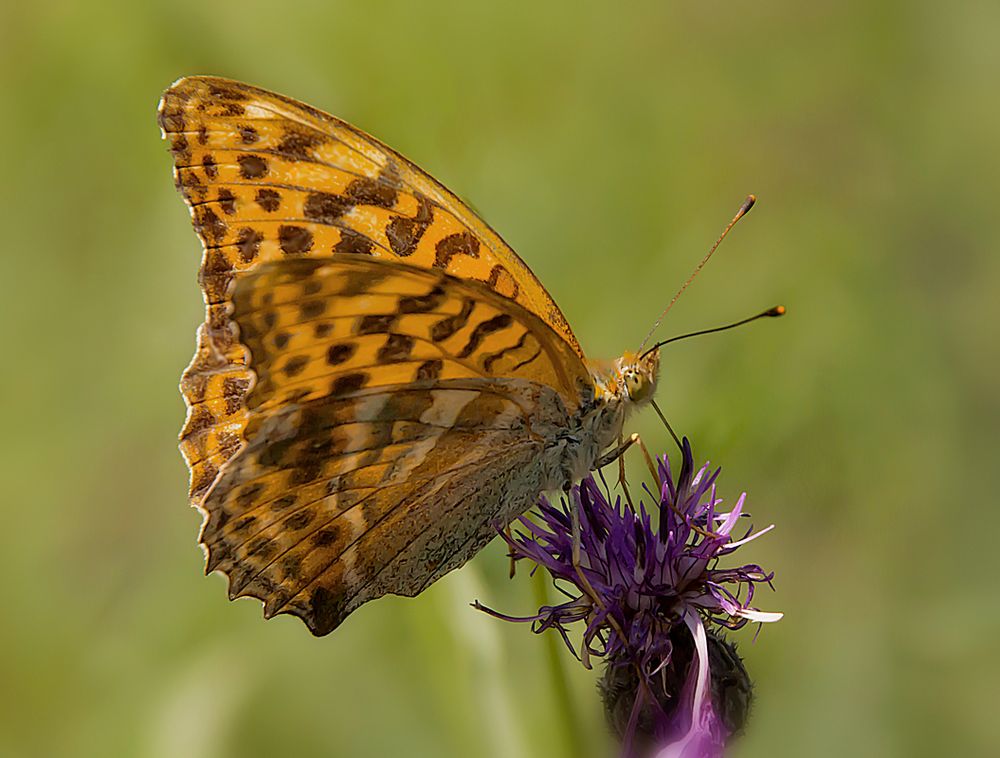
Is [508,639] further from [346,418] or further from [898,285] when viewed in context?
[898,285]

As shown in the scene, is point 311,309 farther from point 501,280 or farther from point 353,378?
point 501,280

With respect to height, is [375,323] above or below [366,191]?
below

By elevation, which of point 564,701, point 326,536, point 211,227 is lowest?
point 564,701

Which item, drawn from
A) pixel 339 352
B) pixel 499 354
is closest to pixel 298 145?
pixel 339 352

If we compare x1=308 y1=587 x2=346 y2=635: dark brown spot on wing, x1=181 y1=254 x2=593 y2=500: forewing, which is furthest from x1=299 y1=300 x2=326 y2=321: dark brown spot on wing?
x1=308 y1=587 x2=346 y2=635: dark brown spot on wing

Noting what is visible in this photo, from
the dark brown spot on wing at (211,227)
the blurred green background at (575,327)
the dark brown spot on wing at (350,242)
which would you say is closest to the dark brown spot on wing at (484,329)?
the dark brown spot on wing at (350,242)

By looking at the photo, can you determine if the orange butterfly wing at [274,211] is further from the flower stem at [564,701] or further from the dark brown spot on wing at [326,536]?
the flower stem at [564,701]

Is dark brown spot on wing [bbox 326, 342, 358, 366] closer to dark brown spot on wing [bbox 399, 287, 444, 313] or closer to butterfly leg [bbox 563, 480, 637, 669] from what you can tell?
dark brown spot on wing [bbox 399, 287, 444, 313]
